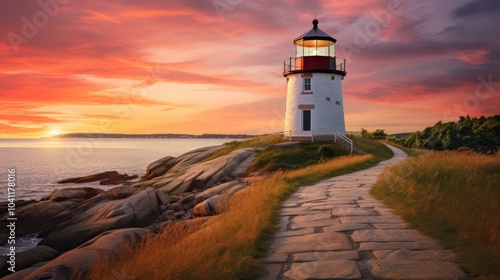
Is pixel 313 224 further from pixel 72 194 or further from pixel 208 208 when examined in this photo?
pixel 72 194

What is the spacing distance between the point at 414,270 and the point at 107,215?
46.8ft

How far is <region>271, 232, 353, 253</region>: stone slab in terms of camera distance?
6.47 meters

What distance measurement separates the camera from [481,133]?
1709 inches

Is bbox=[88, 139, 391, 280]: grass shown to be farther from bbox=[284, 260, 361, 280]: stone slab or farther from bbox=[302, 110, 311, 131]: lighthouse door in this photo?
bbox=[302, 110, 311, 131]: lighthouse door

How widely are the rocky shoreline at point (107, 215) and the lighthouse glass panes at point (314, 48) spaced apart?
11.1 metres

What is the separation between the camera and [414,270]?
17.7ft

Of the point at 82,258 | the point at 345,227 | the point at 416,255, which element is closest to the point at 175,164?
the point at 82,258

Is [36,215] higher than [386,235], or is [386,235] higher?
[386,235]

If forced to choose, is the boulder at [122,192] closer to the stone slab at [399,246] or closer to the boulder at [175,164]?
the boulder at [175,164]

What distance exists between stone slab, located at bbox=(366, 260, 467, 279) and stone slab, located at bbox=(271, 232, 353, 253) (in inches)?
33.1

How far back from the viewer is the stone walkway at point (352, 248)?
5395 mm

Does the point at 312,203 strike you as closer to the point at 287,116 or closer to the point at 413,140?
the point at 287,116

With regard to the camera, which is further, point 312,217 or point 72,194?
point 72,194

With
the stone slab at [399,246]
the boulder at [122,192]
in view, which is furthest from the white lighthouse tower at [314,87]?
the stone slab at [399,246]
